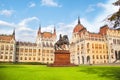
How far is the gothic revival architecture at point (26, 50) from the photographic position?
12196cm

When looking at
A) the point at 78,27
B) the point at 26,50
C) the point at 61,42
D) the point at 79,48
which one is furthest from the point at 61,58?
the point at 26,50

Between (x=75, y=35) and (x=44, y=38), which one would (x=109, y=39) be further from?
(x=44, y=38)

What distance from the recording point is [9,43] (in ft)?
408

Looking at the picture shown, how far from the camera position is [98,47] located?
110 meters

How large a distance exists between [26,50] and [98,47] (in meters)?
50.9

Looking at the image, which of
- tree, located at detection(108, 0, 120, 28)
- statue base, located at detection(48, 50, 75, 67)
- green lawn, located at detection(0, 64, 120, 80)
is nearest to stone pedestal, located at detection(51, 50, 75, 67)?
statue base, located at detection(48, 50, 75, 67)

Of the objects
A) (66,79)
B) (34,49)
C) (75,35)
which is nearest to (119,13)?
(66,79)

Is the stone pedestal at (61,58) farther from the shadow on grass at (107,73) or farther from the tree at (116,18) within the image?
Result: the tree at (116,18)

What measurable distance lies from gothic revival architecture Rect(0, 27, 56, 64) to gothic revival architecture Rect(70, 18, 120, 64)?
96.0ft

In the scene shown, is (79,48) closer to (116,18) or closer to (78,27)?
(78,27)

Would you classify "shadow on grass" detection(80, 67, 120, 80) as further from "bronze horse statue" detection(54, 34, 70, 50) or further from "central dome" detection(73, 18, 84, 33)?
"central dome" detection(73, 18, 84, 33)

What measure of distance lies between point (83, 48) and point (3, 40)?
173ft

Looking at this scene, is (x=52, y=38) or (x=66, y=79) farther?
(x=52, y=38)

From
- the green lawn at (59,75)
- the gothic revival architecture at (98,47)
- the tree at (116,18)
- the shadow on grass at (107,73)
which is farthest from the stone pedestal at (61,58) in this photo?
the gothic revival architecture at (98,47)
